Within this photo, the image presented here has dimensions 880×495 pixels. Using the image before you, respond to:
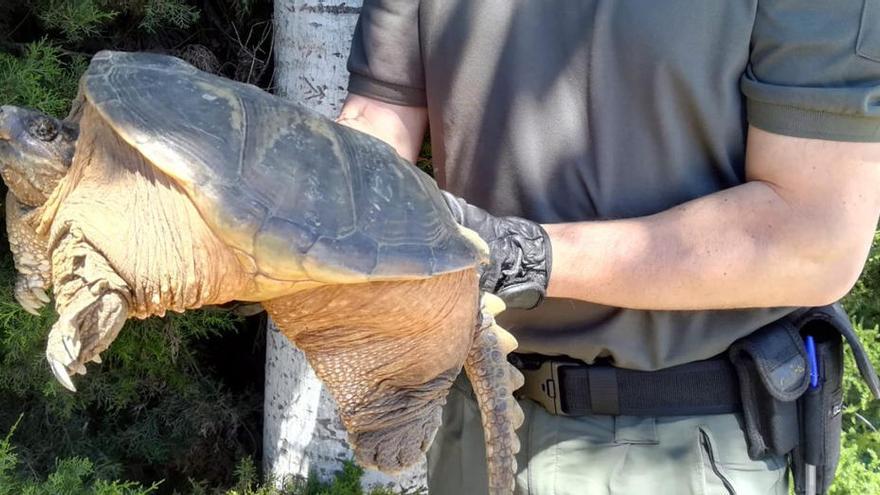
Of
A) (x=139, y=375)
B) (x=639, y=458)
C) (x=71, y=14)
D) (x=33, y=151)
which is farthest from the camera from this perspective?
(x=139, y=375)

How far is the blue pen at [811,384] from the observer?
1.74 metres

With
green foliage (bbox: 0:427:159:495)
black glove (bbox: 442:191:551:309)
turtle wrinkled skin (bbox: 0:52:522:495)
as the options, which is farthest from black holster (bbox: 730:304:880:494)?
green foliage (bbox: 0:427:159:495)

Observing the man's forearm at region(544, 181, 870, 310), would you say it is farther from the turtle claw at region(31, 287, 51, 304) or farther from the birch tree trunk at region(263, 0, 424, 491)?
the birch tree trunk at region(263, 0, 424, 491)

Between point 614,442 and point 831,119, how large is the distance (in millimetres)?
775

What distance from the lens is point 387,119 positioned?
1.87 m

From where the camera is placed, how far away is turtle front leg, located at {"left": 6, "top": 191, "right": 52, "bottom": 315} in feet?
4.50

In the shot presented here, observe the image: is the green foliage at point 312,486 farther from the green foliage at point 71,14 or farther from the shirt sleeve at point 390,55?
the green foliage at point 71,14

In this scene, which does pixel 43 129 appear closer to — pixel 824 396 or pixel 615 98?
pixel 615 98

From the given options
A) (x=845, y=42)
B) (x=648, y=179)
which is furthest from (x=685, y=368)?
(x=845, y=42)

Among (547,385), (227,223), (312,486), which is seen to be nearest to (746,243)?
(547,385)

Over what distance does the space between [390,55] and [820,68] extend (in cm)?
85

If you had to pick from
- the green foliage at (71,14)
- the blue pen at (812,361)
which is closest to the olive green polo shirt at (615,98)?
the blue pen at (812,361)

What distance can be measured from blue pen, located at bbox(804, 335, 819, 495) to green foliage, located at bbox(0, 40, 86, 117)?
196 cm

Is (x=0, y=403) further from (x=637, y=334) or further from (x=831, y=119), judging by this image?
(x=831, y=119)
